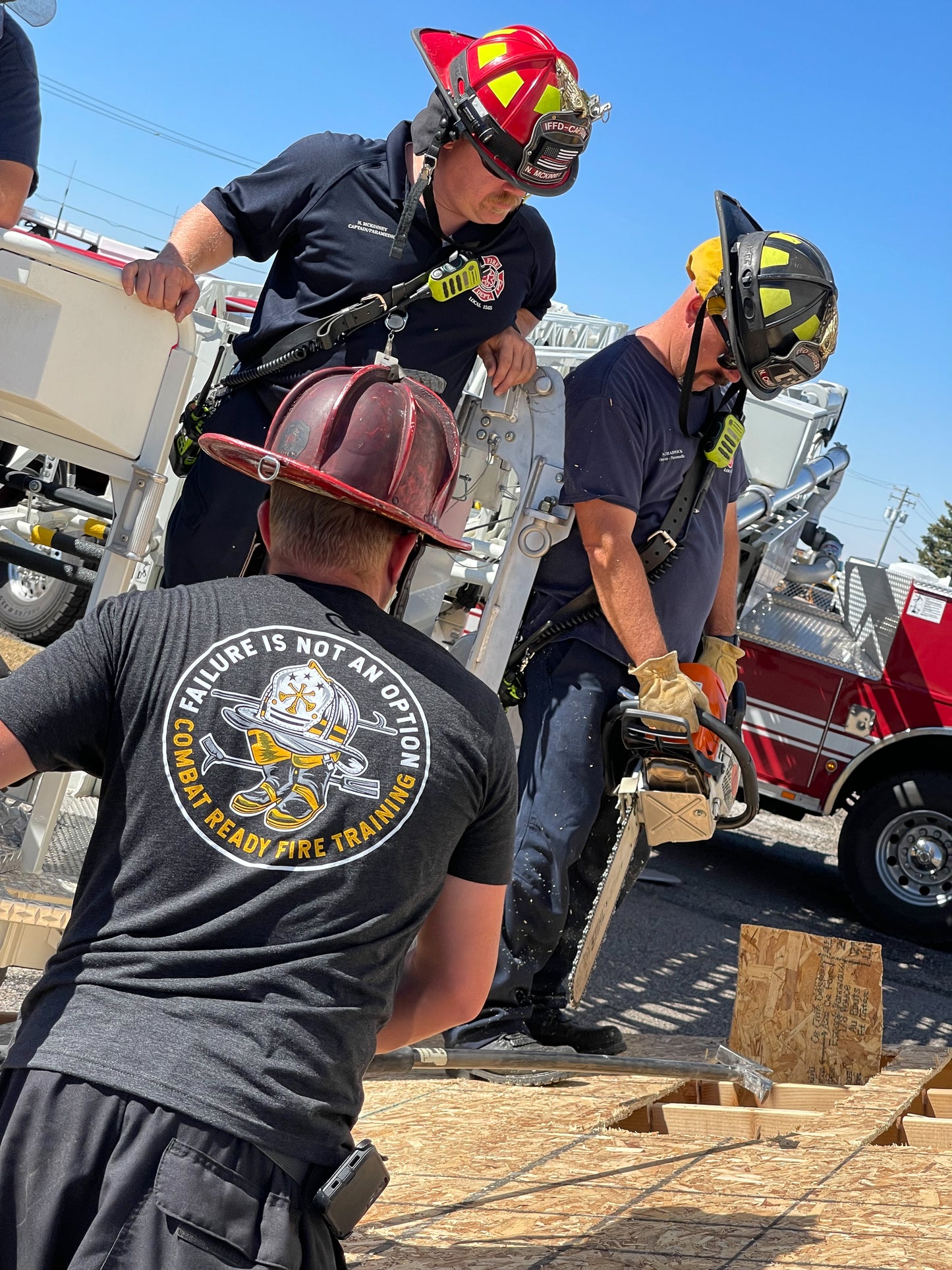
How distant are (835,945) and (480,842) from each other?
3.36 meters

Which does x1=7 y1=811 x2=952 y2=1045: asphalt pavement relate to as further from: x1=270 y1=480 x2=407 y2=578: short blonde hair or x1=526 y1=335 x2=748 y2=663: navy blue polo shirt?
x1=270 y1=480 x2=407 y2=578: short blonde hair

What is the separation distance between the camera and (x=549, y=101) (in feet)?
11.3

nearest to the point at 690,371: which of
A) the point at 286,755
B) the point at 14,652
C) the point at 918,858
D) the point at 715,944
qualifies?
the point at 286,755

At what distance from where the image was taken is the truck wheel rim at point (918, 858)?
822cm

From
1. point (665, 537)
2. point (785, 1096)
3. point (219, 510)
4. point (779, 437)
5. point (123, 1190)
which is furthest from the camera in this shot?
point (779, 437)

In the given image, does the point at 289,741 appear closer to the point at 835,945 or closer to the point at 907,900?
the point at 835,945

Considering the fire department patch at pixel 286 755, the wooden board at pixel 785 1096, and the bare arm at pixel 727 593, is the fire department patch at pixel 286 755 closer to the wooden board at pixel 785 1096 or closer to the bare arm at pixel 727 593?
the wooden board at pixel 785 1096

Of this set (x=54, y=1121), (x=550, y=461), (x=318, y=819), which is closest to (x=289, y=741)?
(x=318, y=819)

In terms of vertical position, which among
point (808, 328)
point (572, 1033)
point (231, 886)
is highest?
point (808, 328)

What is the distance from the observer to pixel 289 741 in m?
1.68

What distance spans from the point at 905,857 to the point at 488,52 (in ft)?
20.7

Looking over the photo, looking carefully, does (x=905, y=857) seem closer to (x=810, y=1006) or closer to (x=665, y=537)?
(x=810, y=1006)

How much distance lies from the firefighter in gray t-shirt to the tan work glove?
9.74 feet

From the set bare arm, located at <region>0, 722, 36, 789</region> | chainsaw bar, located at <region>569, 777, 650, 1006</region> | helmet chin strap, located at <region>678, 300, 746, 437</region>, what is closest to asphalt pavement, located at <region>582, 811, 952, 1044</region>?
chainsaw bar, located at <region>569, 777, 650, 1006</region>
